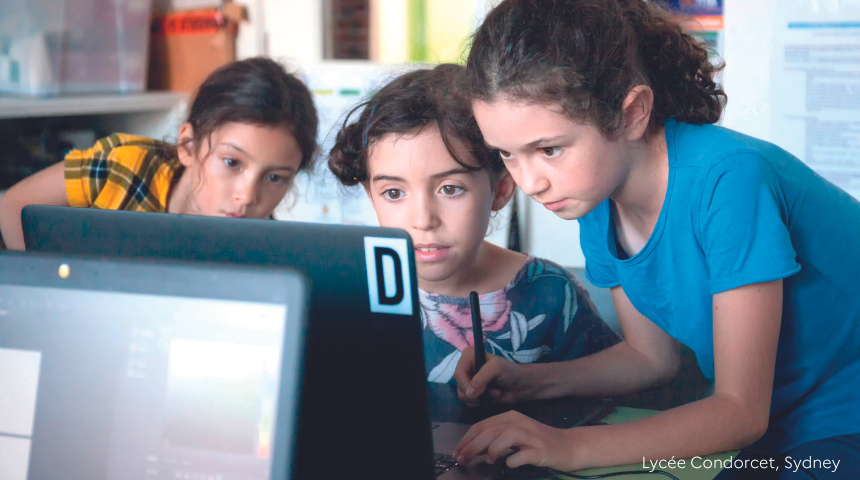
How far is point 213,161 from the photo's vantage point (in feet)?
4.50

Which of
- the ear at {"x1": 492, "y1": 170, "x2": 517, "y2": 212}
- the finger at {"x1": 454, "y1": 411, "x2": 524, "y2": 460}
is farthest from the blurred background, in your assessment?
the finger at {"x1": 454, "y1": 411, "x2": 524, "y2": 460}

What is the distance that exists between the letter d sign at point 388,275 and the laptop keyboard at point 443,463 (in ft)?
0.72

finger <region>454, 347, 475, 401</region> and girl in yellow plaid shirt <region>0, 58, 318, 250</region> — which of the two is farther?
girl in yellow plaid shirt <region>0, 58, 318, 250</region>

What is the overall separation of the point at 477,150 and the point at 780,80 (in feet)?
3.54

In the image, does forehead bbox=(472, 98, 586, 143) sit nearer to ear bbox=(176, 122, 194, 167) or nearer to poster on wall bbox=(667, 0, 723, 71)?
ear bbox=(176, 122, 194, 167)

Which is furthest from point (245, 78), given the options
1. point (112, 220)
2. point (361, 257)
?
point (361, 257)

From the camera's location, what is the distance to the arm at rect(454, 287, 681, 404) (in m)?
0.91

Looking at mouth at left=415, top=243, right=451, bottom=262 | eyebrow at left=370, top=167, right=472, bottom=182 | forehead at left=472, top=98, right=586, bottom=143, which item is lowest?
mouth at left=415, top=243, right=451, bottom=262

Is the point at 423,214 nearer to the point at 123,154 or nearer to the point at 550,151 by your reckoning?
the point at 550,151

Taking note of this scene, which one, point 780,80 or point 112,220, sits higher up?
point 780,80

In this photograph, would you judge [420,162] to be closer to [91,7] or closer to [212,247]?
[212,247]

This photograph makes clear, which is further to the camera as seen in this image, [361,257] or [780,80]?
[780,80]

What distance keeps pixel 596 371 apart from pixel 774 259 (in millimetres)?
320

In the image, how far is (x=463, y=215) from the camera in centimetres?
107
